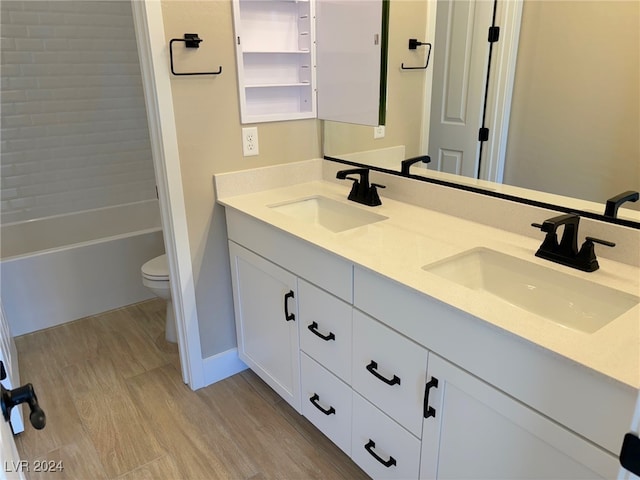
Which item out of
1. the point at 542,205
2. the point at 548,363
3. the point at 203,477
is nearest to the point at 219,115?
the point at 542,205

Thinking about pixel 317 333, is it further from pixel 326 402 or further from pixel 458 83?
pixel 458 83

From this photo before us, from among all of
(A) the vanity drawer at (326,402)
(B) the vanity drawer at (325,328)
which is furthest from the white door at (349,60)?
(A) the vanity drawer at (326,402)

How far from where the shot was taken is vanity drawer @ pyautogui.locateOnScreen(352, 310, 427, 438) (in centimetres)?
128

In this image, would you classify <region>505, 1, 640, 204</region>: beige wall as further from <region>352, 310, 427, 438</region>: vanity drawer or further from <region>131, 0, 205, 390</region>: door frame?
<region>131, 0, 205, 390</region>: door frame

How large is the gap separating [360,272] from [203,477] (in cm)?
101

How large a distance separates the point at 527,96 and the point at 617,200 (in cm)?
44

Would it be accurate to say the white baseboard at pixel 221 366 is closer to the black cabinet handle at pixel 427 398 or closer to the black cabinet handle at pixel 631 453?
the black cabinet handle at pixel 427 398

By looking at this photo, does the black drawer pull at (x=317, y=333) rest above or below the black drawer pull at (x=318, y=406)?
above

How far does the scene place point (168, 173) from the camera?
6.11ft

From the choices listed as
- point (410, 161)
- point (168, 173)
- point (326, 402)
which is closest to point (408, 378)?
point (326, 402)

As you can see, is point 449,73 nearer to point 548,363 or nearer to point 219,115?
point 219,115

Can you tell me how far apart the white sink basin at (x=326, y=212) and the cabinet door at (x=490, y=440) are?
0.82 meters

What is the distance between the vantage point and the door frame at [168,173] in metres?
1.70

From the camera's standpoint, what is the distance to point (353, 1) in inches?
72.9
